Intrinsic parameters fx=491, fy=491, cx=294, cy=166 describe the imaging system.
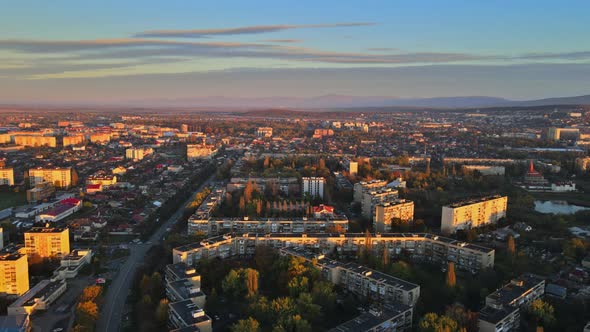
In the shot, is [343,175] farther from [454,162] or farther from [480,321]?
[480,321]

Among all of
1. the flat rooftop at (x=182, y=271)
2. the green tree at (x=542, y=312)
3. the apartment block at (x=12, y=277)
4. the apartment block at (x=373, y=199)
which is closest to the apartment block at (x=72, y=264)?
the apartment block at (x=12, y=277)

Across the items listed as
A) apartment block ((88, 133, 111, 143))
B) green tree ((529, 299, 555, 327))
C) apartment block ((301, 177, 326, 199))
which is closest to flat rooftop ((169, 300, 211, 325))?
green tree ((529, 299, 555, 327))

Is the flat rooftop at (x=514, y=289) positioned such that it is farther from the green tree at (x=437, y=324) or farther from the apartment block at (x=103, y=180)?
the apartment block at (x=103, y=180)

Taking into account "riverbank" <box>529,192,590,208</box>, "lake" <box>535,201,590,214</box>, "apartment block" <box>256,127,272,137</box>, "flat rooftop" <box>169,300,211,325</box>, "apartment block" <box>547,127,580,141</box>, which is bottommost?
"lake" <box>535,201,590,214</box>

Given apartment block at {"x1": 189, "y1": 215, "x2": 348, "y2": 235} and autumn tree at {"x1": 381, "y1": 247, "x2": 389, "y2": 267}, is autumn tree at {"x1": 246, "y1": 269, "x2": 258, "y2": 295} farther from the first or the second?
apartment block at {"x1": 189, "y1": 215, "x2": 348, "y2": 235}

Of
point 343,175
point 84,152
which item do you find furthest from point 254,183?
point 84,152

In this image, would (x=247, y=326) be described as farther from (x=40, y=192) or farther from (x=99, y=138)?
(x=99, y=138)
